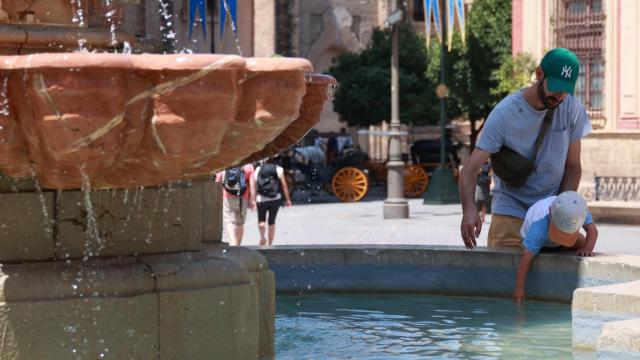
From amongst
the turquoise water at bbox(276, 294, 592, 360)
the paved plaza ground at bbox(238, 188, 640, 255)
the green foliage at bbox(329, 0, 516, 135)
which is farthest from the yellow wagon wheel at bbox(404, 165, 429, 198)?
the turquoise water at bbox(276, 294, 592, 360)

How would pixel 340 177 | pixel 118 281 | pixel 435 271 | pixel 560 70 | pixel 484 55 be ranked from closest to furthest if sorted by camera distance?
pixel 118 281
pixel 560 70
pixel 435 271
pixel 340 177
pixel 484 55

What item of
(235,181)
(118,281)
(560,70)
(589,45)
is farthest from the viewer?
(589,45)

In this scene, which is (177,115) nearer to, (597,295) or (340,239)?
(597,295)

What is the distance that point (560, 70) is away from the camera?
6.23 m

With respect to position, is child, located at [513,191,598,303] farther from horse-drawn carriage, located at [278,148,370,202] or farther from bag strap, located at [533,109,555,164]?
horse-drawn carriage, located at [278,148,370,202]

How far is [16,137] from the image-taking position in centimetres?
413

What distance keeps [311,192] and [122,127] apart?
1122 inches

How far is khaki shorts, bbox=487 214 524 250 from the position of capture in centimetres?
706

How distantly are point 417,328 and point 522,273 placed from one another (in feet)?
2.33

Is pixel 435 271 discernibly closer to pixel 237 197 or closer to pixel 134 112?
pixel 134 112

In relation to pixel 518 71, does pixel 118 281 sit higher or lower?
lower

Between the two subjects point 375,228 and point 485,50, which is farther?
point 485,50

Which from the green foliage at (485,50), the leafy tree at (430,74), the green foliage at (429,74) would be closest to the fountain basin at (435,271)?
the leafy tree at (430,74)

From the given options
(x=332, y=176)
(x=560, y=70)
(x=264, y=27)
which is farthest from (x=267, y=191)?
(x=264, y=27)
